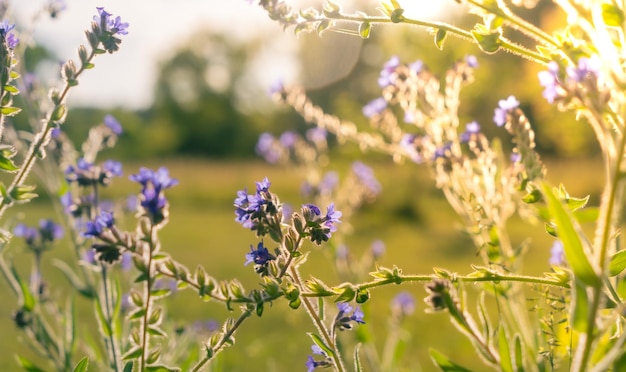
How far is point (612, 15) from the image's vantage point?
99 centimetres

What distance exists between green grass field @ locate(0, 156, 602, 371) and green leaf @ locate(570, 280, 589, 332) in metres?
1.13

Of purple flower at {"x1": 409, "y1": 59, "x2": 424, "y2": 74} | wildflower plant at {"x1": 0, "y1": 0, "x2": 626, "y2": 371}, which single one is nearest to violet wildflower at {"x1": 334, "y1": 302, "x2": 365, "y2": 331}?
wildflower plant at {"x1": 0, "y1": 0, "x2": 626, "y2": 371}

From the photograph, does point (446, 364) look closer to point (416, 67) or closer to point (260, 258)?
point (260, 258)

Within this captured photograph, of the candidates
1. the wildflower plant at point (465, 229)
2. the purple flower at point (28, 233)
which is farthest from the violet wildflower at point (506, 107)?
the purple flower at point (28, 233)

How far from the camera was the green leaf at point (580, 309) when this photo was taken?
2.97 ft

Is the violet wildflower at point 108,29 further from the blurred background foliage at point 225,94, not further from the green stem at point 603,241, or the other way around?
the blurred background foliage at point 225,94

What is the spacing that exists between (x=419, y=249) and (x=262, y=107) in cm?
3093

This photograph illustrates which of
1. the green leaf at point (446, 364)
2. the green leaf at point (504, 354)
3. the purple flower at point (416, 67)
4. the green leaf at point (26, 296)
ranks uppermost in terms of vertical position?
the purple flower at point (416, 67)

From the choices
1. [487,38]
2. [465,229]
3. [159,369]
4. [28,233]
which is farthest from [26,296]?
[487,38]

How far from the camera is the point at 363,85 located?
37344 millimetres

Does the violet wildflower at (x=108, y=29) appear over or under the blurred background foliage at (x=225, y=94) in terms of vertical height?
over

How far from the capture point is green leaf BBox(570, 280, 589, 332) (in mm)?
906

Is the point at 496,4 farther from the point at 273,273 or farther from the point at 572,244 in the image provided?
the point at 273,273

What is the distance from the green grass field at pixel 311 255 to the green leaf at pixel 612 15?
Answer: 3.93 feet
